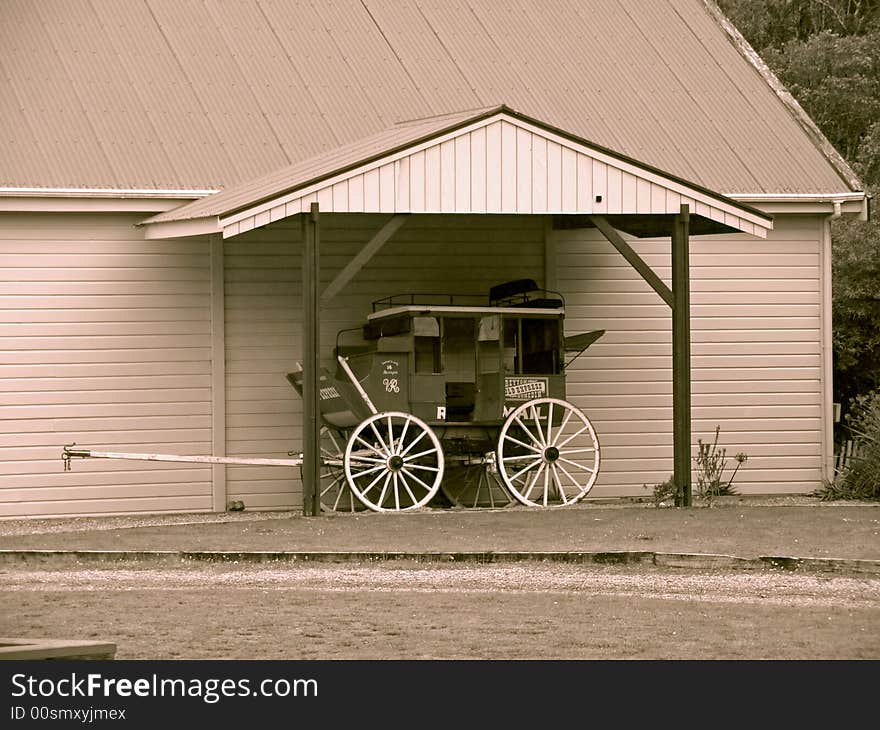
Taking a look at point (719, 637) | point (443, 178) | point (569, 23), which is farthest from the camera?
point (569, 23)

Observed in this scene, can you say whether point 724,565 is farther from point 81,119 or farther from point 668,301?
point 81,119

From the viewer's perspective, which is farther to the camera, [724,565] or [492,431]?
[492,431]

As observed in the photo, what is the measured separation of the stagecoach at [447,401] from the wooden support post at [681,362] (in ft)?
3.21

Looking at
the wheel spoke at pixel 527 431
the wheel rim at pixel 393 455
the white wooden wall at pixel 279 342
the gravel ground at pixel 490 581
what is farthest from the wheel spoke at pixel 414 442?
the gravel ground at pixel 490 581

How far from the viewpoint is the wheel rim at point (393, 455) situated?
1695 centimetres

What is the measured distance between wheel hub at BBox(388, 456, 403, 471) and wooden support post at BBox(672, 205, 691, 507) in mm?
2723

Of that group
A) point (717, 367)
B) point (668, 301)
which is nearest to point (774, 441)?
point (717, 367)

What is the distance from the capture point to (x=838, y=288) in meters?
26.1

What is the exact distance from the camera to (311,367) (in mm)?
16312

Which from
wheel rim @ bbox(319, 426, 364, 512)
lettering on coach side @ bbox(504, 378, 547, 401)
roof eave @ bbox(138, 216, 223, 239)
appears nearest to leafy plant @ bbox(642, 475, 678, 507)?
lettering on coach side @ bbox(504, 378, 547, 401)

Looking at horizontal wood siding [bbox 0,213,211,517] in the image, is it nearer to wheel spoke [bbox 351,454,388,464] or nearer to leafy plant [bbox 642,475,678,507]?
wheel spoke [bbox 351,454,388,464]

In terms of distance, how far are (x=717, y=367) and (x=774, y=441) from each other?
107 centimetres

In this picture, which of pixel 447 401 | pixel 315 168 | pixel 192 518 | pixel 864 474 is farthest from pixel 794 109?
pixel 192 518

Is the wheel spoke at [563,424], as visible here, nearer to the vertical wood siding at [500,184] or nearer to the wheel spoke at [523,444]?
the wheel spoke at [523,444]
